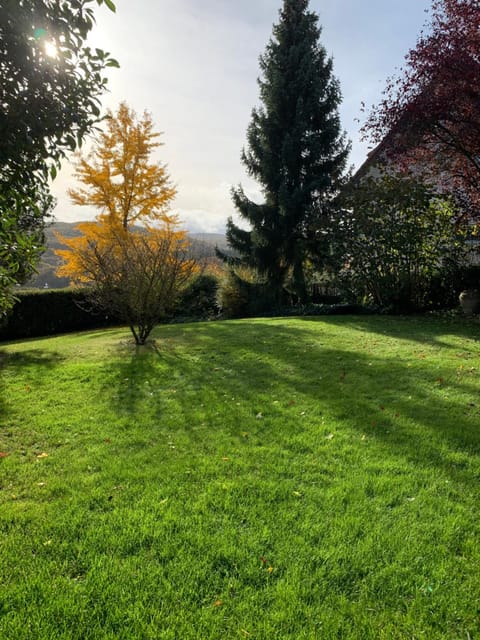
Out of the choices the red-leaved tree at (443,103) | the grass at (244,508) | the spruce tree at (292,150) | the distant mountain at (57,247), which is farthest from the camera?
the spruce tree at (292,150)

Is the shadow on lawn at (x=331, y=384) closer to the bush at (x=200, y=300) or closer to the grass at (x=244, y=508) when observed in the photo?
the grass at (x=244, y=508)

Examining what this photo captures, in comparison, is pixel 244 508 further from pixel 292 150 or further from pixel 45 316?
pixel 292 150

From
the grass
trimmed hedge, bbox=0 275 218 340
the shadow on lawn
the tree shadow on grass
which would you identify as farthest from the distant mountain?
the tree shadow on grass

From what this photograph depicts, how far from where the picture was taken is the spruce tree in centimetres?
1493

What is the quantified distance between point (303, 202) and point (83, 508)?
14330 millimetres

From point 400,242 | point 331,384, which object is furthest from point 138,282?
point 400,242

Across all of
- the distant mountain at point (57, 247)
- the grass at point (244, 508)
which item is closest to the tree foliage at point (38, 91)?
the distant mountain at point (57, 247)

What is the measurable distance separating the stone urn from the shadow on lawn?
2.31 m

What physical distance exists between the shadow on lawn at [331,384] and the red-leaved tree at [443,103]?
411 cm

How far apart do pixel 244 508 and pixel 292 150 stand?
49.4ft

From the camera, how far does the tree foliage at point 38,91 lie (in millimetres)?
2148

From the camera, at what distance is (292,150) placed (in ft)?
49.0

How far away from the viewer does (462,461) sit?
294 centimetres

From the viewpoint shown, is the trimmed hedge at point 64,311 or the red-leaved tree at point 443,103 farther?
the trimmed hedge at point 64,311
